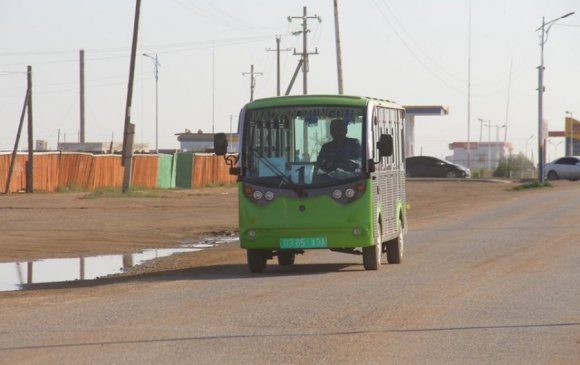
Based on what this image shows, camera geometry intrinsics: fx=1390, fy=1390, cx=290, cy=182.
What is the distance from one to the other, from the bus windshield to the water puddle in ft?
10.1

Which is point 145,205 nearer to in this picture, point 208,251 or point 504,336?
point 208,251

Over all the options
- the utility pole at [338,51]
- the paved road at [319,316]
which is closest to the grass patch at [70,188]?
the utility pole at [338,51]

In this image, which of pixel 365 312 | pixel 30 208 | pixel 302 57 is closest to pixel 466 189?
pixel 302 57

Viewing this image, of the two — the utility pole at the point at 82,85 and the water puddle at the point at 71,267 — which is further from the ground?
the utility pole at the point at 82,85

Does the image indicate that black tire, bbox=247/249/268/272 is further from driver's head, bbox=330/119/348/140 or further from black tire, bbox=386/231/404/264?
black tire, bbox=386/231/404/264

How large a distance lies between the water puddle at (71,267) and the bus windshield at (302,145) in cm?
309

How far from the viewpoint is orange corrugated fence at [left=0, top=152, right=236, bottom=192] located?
57500 mm

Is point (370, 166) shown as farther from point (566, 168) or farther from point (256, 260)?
point (566, 168)

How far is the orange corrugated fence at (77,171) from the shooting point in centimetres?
5750

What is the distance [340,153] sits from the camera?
65.4 feet

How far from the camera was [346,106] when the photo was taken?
792 inches

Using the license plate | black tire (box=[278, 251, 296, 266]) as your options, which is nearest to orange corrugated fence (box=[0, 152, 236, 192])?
black tire (box=[278, 251, 296, 266])

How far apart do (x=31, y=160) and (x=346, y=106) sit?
3783cm

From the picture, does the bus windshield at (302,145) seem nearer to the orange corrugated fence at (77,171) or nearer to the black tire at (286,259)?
the black tire at (286,259)
